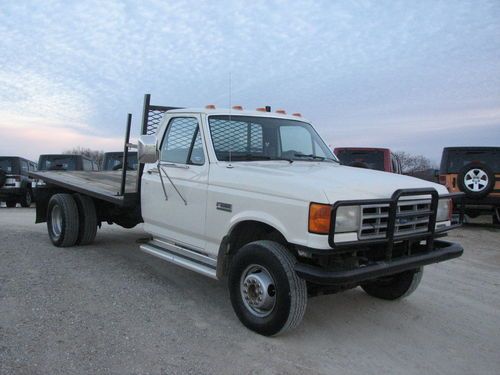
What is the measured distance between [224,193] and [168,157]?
1.25m

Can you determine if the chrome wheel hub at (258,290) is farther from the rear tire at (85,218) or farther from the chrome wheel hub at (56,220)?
the chrome wheel hub at (56,220)

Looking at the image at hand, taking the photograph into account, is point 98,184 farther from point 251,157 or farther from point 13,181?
point 13,181

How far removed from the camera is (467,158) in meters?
11.7

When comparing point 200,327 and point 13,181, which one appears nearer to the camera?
point 200,327

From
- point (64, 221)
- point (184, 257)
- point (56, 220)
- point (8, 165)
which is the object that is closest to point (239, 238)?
point (184, 257)

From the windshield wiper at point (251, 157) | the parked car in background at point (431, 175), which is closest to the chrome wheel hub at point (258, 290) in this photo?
the windshield wiper at point (251, 157)

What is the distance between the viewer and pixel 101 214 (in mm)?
7711

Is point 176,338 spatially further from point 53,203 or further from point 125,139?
point 53,203

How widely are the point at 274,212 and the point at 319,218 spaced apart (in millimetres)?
482

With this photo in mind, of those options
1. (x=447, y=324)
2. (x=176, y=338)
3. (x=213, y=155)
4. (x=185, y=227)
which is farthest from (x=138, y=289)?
(x=447, y=324)

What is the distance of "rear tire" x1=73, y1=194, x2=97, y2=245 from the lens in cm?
742

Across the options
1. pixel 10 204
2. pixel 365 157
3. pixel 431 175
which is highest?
pixel 365 157

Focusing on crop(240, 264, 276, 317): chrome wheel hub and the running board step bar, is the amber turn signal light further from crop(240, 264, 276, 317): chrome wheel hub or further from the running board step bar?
the running board step bar

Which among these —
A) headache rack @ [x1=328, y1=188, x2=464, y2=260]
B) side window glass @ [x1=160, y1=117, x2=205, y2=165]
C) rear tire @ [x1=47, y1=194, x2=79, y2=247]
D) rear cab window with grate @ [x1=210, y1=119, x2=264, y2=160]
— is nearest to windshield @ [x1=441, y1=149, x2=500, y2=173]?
headache rack @ [x1=328, y1=188, x2=464, y2=260]
